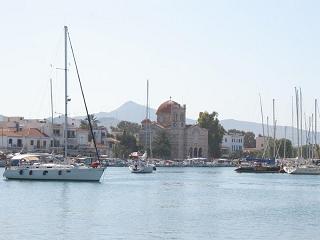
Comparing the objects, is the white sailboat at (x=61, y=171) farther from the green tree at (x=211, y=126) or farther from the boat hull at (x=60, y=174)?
the green tree at (x=211, y=126)

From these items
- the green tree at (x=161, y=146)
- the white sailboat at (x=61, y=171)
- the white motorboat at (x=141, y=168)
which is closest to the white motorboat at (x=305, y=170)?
the white motorboat at (x=141, y=168)

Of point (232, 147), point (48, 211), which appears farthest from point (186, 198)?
point (232, 147)

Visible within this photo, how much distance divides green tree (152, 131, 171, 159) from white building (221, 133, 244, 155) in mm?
34379

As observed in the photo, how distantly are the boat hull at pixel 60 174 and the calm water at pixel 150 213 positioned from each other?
1703mm

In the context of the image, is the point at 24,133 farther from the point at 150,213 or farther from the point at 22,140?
the point at 150,213

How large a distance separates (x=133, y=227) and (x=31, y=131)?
326 ft

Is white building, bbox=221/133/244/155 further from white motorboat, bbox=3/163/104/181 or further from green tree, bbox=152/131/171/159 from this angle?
white motorboat, bbox=3/163/104/181

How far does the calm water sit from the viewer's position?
34.9 m

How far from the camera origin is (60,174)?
6744 centimetres

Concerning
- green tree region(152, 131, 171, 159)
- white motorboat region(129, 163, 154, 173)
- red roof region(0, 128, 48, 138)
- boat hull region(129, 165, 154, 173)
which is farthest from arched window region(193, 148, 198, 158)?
boat hull region(129, 165, 154, 173)

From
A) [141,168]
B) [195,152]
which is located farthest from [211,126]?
[141,168]

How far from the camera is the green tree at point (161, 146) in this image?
156 metres

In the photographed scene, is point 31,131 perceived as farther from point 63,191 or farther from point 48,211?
point 48,211

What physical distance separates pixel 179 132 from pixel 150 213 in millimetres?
120423
